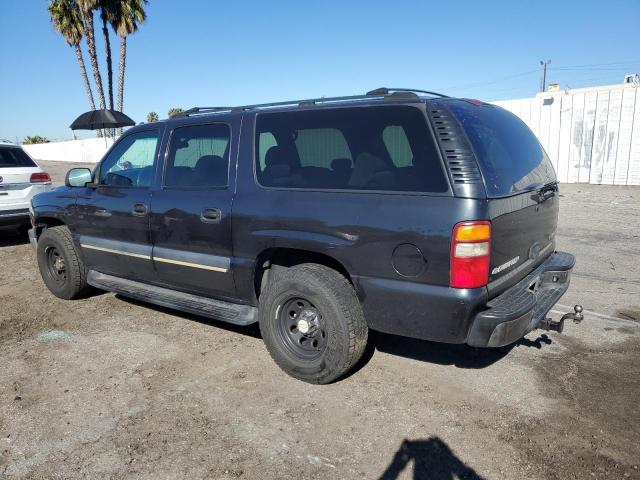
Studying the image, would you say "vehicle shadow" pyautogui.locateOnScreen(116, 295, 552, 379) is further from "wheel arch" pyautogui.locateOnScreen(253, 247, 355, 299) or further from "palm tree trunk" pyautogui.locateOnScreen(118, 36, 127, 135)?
"palm tree trunk" pyautogui.locateOnScreen(118, 36, 127, 135)

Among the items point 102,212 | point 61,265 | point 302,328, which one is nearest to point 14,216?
point 61,265

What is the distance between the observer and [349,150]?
313 cm

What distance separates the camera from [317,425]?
2.81 m

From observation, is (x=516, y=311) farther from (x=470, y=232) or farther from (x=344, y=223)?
(x=344, y=223)

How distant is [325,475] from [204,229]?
200 centimetres

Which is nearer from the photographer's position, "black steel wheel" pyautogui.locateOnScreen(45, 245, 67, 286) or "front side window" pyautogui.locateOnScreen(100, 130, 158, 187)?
"front side window" pyautogui.locateOnScreen(100, 130, 158, 187)

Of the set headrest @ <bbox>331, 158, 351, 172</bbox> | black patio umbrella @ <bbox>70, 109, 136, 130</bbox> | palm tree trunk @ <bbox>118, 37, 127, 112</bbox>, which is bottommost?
headrest @ <bbox>331, 158, 351, 172</bbox>

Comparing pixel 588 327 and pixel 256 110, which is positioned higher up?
pixel 256 110

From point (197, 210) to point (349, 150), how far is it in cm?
132

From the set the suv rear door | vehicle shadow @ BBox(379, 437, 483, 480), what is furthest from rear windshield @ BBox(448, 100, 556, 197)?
vehicle shadow @ BBox(379, 437, 483, 480)

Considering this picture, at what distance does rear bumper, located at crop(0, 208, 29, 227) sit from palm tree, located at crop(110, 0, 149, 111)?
74.2ft

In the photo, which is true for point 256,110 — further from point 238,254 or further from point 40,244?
point 40,244

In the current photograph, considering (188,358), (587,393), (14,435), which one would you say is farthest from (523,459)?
(14,435)

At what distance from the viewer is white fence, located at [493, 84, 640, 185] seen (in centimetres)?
1284
